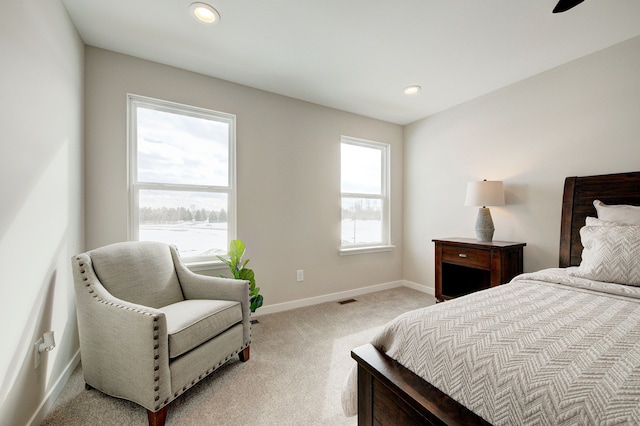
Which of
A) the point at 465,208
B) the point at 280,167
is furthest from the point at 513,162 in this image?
the point at 280,167

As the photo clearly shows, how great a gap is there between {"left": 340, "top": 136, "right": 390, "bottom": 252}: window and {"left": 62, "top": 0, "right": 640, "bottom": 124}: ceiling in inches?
40.8

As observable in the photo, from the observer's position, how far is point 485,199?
8.70 feet

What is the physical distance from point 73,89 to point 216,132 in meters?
1.08

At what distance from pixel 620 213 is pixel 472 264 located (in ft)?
3.61

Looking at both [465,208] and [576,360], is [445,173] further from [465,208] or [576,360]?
A: [576,360]

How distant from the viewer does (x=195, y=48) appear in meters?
2.20

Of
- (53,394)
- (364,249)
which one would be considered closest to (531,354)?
(53,394)

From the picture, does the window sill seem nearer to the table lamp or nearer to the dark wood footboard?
the table lamp

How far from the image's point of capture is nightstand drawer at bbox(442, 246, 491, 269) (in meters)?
2.53

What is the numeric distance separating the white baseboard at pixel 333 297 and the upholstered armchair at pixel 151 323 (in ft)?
2.99

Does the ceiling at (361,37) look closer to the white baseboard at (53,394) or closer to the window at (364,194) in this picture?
the window at (364,194)

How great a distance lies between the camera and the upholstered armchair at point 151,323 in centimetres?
136

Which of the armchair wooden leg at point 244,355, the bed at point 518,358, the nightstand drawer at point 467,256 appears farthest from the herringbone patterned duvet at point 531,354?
the nightstand drawer at point 467,256

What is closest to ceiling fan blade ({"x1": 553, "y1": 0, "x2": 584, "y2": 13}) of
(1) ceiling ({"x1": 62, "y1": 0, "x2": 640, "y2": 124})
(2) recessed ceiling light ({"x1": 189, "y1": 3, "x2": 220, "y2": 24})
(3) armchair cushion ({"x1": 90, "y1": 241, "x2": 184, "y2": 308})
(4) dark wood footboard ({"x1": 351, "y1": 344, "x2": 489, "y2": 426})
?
(1) ceiling ({"x1": 62, "y1": 0, "x2": 640, "y2": 124})
